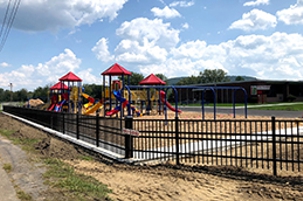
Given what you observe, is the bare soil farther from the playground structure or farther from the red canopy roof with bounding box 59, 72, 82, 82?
the red canopy roof with bounding box 59, 72, 82, 82

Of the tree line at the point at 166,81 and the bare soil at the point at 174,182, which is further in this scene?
the tree line at the point at 166,81

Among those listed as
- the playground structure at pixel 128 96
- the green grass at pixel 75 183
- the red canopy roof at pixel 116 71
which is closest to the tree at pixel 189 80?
the playground structure at pixel 128 96

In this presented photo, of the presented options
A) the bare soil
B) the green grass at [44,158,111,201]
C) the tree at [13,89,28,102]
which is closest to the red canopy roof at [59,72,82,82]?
the bare soil

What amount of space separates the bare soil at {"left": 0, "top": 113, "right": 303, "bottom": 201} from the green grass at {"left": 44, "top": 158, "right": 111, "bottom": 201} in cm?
18

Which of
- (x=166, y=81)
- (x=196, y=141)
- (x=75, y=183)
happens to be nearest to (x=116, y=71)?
(x=196, y=141)

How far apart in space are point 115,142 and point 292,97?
50787 millimetres

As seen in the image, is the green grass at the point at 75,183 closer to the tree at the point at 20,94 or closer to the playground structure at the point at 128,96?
the playground structure at the point at 128,96

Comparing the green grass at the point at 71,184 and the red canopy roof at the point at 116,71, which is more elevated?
the red canopy roof at the point at 116,71

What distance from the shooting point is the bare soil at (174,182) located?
509 centimetres

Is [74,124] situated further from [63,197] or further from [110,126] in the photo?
[63,197]

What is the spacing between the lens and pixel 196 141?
408 inches

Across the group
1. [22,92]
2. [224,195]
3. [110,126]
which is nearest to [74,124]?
[110,126]

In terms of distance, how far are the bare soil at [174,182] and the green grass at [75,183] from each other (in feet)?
0.58

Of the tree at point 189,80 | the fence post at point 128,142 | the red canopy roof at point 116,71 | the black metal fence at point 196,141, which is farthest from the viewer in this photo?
the tree at point 189,80
